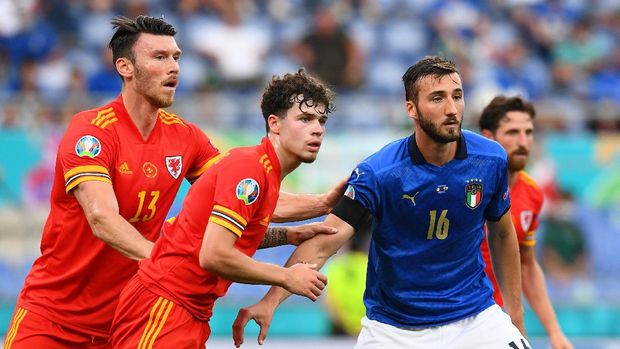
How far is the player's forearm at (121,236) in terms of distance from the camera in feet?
19.6

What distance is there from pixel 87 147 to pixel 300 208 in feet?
4.39

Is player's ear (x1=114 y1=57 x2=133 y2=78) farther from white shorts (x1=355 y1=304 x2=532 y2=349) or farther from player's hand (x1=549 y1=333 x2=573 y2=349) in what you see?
player's hand (x1=549 y1=333 x2=573 y2=349)

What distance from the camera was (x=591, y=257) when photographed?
1371 centimetres

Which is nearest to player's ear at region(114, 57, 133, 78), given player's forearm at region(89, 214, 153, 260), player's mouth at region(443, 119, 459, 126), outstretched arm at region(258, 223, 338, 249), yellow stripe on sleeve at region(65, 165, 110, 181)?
yellow stripe on sleeve at region(65, 165, 110, 181)

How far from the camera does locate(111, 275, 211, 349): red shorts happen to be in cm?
568

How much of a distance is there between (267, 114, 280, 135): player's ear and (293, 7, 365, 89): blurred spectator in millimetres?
9176

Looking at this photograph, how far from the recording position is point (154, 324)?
18.7 feet

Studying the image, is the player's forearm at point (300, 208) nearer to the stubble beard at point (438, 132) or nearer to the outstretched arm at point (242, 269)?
the stubble beard at point (438, 132)

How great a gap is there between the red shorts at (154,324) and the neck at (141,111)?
3.61ft

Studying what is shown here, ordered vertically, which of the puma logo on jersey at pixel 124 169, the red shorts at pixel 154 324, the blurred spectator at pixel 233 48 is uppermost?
the blurred spectator at pixel 233 48

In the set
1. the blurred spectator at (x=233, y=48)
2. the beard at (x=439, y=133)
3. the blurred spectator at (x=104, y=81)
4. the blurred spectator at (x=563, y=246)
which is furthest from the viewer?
the blurred spectator at (x=233, y=48)

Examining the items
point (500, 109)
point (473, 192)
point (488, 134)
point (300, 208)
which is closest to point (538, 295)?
point (488, 134)

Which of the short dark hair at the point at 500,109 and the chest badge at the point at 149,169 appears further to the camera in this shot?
the short dark hair at the point at 500,109

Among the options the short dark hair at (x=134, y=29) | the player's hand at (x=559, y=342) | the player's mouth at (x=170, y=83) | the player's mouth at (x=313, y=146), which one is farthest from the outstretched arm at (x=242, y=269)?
the player's hand at (x=559, y=342)
